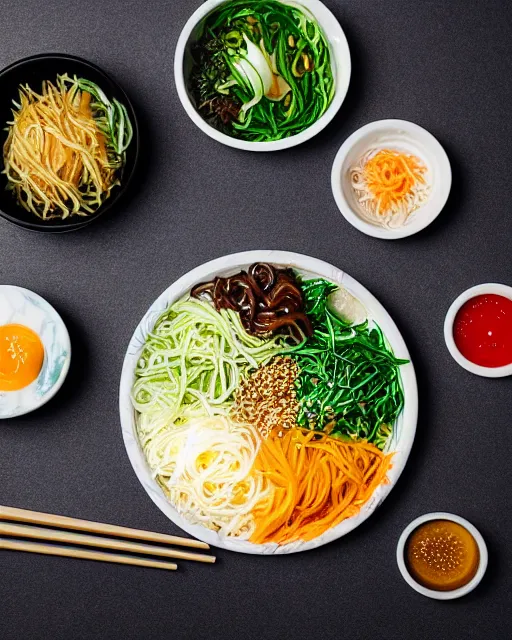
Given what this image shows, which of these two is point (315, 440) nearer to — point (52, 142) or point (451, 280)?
point (451, 280)

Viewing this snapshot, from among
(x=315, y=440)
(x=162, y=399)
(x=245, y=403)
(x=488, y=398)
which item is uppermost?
(x=162, y=399)

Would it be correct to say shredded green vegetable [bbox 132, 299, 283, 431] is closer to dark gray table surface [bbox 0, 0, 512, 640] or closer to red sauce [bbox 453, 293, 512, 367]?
dark gray table surface [bbox 0, 0, 512, 640]

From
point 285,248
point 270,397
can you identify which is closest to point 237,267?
point 285,248

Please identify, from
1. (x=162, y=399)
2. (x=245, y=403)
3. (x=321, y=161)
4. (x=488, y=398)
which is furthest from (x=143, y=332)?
(x=488, y=398)

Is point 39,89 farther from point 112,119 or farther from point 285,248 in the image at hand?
point 285,248

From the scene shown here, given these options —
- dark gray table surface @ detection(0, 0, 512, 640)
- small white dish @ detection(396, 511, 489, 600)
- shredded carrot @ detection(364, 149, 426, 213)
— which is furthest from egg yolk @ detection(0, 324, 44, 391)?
small white dish @ detection(396, 511, 489, 600)

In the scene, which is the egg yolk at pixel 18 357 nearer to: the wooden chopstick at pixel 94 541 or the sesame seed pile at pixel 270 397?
the wooden chopstick at pixel 94 541

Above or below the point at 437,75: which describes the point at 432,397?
below
